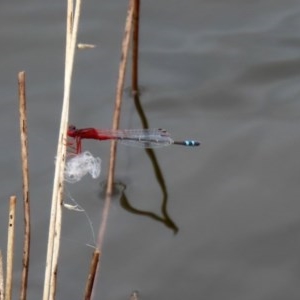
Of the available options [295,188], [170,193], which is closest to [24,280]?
[170,193]

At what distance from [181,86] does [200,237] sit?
87 cm

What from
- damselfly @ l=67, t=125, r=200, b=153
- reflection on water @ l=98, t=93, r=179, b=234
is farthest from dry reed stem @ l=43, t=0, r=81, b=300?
reflection on water @ l=98, t=93, r=179, b=234

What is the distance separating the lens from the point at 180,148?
349 cm

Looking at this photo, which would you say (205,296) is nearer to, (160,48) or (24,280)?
(24,280)

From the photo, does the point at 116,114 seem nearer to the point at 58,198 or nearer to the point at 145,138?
the point at 145,138

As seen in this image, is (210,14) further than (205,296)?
Yes

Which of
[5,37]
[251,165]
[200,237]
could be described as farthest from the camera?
[5,37]

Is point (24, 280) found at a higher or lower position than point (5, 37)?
lower

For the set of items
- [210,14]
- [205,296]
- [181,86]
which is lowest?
[205,296]

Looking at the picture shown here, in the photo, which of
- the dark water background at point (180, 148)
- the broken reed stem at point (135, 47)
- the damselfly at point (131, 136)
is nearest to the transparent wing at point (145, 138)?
the damselfly at point (131, 136)

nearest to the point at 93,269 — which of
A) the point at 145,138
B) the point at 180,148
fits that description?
the point at 145,138

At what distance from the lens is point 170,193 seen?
10.9 ft

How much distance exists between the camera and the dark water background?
3016 millimetres

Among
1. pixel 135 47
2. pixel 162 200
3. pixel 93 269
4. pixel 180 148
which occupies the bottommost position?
pixel 93 269
